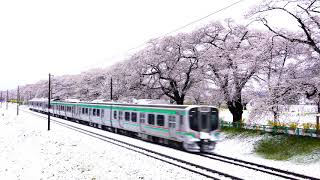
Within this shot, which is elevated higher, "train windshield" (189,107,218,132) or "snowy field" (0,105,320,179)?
"train windshield" (189,107,218,132)

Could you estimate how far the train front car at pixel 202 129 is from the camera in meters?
16.5

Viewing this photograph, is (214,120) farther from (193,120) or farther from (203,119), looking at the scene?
(193,120)

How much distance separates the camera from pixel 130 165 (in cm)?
1393

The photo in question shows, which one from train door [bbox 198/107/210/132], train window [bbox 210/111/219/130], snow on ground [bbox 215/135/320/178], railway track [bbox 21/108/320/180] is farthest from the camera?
train window [bbox 210/111/219/130]

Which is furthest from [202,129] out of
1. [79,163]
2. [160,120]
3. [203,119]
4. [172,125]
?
[79,163]

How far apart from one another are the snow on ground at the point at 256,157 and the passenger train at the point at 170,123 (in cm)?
213

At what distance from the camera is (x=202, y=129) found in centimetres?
1669

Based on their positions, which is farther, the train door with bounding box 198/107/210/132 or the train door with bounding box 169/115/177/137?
the train door with bounding box 169/115/177/137

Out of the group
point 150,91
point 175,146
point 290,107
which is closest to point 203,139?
point 175,146

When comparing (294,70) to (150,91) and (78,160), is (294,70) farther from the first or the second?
(150,91)

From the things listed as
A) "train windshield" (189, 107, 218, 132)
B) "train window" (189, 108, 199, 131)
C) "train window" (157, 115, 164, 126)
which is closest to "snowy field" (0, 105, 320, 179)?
"train window" (157, 115, 164, 126)

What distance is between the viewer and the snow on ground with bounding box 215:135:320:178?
556 inches

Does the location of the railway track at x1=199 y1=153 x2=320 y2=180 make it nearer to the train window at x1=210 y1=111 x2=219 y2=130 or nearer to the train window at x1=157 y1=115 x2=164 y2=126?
the train window at x1=210 y1=111 x2=219 y2=130

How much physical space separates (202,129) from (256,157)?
4087 millimetres
